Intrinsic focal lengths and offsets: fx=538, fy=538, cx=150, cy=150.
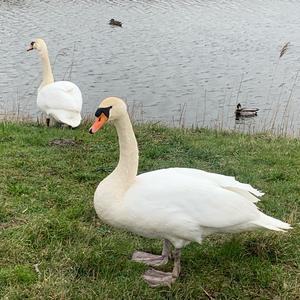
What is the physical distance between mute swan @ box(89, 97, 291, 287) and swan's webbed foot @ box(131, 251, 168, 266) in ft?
0.18

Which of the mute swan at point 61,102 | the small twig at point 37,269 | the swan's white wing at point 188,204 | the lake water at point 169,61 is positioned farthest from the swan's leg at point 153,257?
the lake water at point 169,61

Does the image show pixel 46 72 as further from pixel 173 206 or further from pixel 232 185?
pixel 173 206

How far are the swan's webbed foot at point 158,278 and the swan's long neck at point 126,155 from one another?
0.72 m

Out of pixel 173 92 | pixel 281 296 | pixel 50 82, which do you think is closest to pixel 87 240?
pixel 281 296

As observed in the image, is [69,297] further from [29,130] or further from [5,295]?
[29,130]

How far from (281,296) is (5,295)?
205 centimetres

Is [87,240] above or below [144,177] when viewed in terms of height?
below

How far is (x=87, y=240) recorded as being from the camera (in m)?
4.84

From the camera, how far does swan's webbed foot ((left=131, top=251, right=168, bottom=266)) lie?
4.59 metres

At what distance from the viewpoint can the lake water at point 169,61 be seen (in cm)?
1570

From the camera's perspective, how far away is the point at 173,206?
4129mm

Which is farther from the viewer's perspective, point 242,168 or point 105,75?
point 105,75

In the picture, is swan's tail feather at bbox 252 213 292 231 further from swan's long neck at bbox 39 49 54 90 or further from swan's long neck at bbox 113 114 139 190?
swan's long neck at bbox 39 49 54 90

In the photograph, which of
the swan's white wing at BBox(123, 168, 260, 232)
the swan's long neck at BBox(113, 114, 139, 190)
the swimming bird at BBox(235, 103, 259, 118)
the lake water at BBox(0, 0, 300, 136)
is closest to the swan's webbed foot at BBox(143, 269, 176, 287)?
the swan's white wing at BBox(123, 168, 260, 232)
